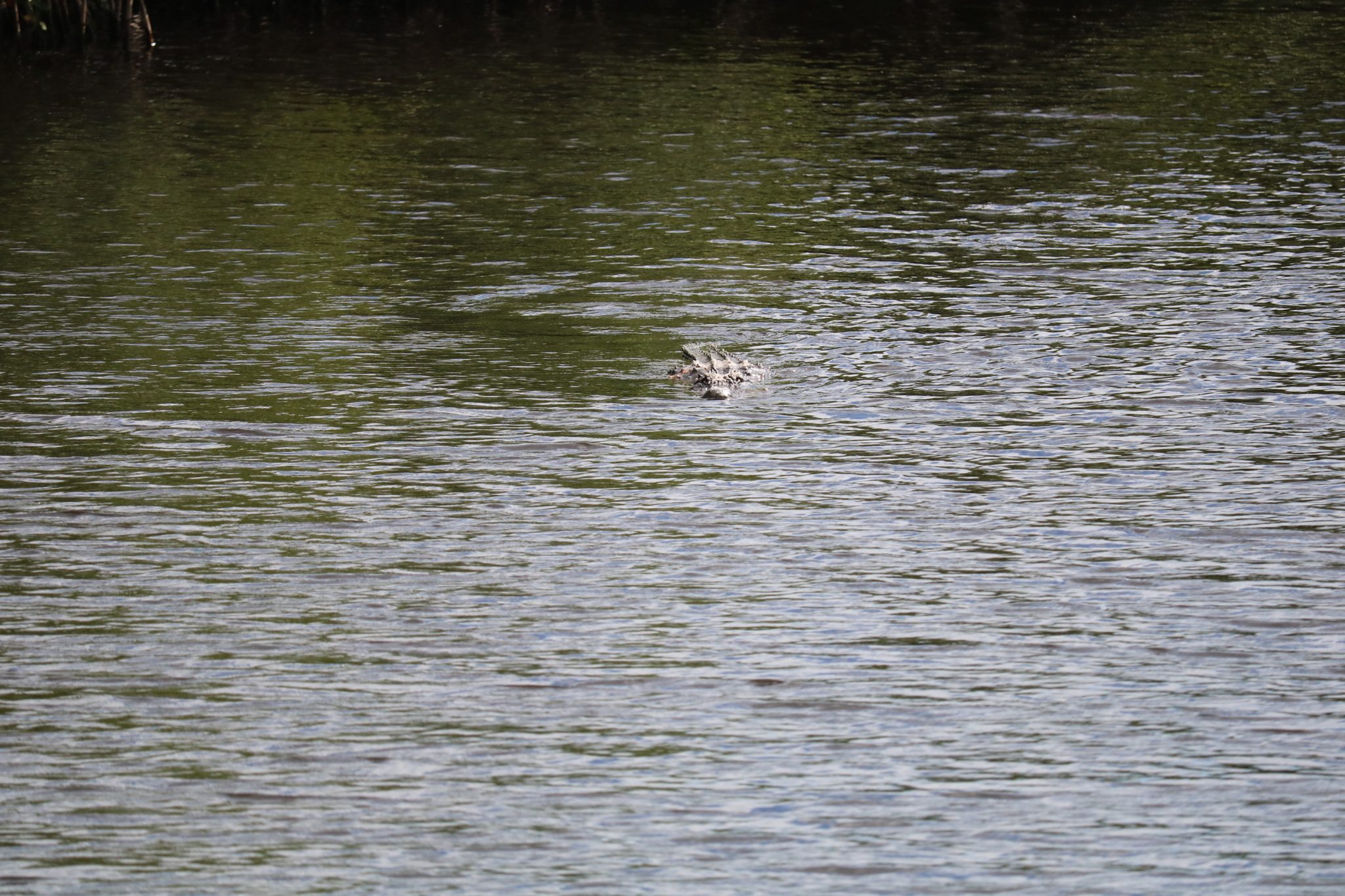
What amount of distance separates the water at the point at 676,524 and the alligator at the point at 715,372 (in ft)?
0.85

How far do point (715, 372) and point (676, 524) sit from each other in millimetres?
4100

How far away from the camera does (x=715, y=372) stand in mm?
19031

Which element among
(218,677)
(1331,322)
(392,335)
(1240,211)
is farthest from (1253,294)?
(218,677)

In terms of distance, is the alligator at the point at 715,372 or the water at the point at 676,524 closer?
the water at the point at 676,524

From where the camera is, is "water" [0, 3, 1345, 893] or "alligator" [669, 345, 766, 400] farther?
"alligator" [669, 345, 766, 400]

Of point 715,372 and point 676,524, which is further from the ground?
point 715,372

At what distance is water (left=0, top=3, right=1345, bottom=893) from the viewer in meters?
10.6

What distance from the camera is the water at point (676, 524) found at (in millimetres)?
10617

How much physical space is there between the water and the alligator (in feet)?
0.85

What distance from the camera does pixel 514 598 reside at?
13.7 meters

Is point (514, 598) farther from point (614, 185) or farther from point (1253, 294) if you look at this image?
point (614, 185)

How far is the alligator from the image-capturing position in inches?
743

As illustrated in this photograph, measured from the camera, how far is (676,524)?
15156 millimetres

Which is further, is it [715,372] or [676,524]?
[715,372]
